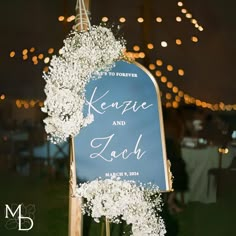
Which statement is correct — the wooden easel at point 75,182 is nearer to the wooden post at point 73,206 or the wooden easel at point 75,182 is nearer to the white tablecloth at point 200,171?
the wooden post at point 73,206

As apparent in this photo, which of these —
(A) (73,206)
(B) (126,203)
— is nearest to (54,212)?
(A) (73,206)

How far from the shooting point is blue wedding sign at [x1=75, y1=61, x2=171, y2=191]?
223cm

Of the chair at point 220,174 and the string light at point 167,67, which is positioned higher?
the string light at point 167,67

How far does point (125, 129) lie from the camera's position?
2.25 m

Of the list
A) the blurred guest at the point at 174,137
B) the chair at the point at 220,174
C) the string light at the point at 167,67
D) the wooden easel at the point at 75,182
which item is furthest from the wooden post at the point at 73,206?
the chair at the point at 220,174

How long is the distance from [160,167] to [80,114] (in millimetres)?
473

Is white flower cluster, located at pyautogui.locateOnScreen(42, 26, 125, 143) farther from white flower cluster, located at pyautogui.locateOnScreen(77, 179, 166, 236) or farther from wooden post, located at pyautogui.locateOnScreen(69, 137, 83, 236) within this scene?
white flower cluster, located at pyautogui.locateOnScreen(77, 179, 166, 236)

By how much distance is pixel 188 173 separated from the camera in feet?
7.52

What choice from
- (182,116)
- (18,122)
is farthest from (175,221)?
(18,122)

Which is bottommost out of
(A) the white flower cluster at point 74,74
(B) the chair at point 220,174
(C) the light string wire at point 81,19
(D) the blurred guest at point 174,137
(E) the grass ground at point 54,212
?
(E) the grass ground at point 54,212

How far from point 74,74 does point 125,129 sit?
0.36m

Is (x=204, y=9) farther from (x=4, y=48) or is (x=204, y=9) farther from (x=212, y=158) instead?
(x=4, y=48)

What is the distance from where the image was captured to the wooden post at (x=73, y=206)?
2.21 meters

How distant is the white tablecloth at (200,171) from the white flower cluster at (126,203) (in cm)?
18
